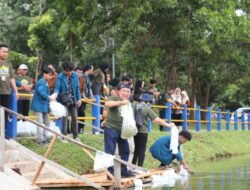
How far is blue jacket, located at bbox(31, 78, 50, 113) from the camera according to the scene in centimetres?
1060

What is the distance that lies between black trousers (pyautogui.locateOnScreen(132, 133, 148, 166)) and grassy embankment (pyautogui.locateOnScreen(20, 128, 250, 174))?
892mm

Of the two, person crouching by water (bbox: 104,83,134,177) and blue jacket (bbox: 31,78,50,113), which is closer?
person crouching by water (bbox: 104,83,134,177)

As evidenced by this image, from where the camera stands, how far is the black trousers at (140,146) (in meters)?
10.8

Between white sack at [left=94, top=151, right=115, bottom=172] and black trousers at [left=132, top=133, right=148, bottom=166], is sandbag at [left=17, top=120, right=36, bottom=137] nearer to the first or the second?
black trousers at [left=132, top=133, right=148, bottom=166]

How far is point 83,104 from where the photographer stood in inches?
511

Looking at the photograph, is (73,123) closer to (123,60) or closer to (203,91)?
(123,60)

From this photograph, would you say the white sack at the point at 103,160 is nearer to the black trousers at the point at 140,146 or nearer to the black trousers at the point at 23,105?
the black trousers at the point at 140,146

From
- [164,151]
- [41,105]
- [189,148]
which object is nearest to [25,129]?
[41,105]

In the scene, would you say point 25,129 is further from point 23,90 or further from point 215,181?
point 215,181

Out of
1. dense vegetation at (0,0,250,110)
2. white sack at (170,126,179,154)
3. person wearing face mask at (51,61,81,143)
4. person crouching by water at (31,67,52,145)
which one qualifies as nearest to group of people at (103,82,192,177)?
white sack at (170,126,179,154)

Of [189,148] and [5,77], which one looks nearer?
[5,77]

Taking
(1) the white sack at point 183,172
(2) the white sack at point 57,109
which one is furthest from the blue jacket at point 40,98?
(1) the white sack at point 183,172

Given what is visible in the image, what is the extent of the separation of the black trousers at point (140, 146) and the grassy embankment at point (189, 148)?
89cm

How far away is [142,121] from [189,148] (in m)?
5.87
